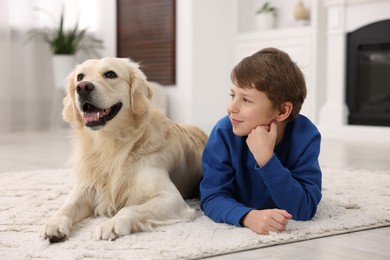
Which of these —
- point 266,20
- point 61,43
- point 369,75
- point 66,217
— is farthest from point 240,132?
point 61,43

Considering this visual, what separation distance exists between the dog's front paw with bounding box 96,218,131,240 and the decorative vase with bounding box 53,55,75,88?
15.7 ft

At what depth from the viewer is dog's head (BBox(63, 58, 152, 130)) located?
71.9 inches

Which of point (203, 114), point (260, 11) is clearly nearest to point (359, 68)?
point (260, 11)

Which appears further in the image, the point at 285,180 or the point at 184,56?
the point at 184,56

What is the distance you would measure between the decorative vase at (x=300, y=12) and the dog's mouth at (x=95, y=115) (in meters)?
4.27

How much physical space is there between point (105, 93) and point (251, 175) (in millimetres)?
548

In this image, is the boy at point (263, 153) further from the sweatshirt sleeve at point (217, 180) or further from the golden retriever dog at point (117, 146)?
the golden retriever dog at point (117, 146)

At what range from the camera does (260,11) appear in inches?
245

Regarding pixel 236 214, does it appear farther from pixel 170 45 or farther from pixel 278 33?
pixel 170 45

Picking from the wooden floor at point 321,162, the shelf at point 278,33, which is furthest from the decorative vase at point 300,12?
the wooden floor at point 321,162

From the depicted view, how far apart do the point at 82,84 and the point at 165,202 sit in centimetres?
47

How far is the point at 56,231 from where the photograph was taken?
1.51 metres

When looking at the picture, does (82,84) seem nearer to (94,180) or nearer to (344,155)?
(94,180)

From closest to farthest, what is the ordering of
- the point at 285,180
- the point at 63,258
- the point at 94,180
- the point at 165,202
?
the point at 63,258 → the point at 285,180 → the point at 165,202 → the point at 94,180
